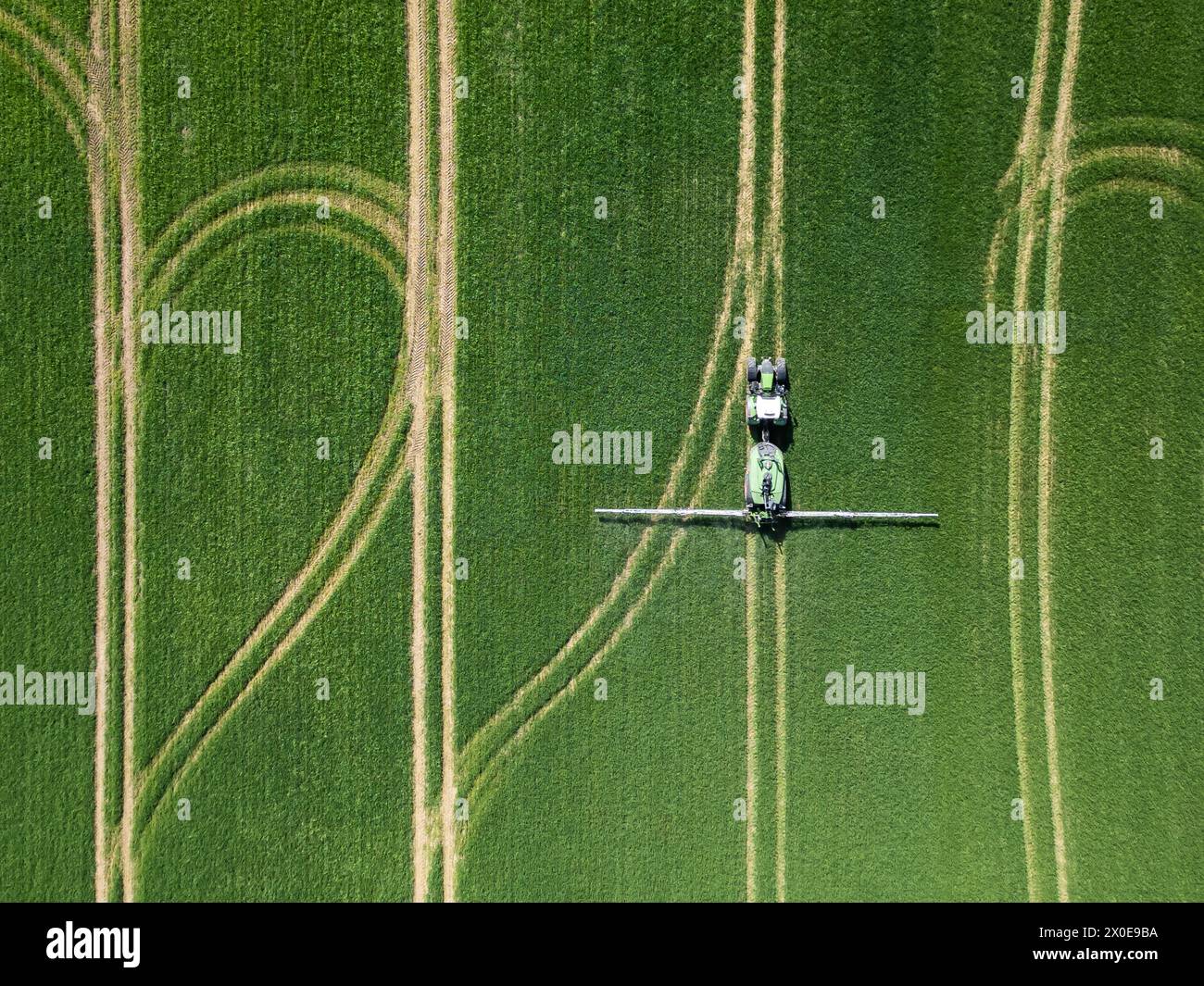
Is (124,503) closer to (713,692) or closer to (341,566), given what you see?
(341,566)

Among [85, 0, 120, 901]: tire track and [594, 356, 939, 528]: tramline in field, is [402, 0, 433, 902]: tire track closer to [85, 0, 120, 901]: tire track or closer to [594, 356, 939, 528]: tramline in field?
[594, 356, 939, 528]: tramline in field

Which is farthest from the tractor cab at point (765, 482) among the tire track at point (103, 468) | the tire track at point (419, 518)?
the tire track at point (103, 468)

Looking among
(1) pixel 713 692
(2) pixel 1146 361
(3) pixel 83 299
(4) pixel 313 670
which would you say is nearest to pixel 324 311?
(3) pixel 83 299

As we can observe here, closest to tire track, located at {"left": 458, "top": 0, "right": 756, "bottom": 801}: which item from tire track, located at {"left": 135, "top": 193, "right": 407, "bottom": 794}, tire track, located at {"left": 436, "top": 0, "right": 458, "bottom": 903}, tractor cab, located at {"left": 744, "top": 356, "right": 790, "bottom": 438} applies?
tractor cab, located at {"left": 744, "top": 356, "right": 790, "bottom": 438}

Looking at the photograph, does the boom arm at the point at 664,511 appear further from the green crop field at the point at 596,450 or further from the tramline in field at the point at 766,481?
the green crop field at the point at 596,450

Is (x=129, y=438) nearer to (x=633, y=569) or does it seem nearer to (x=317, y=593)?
(x=317, y=593)

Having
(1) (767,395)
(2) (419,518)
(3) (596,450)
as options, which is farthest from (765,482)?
(2) (419,518)
